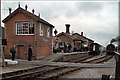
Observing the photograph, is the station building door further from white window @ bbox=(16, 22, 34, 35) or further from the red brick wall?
white window @ bbox=(16, 22, 34, 35)

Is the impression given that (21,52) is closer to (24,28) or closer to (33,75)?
(24,28)

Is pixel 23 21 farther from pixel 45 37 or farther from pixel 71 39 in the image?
pixel 71 39

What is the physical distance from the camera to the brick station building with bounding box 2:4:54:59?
17.1 metres

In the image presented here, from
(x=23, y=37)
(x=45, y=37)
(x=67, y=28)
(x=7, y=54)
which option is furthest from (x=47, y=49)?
(x=67, y=28)

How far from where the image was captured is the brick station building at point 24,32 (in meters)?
17.1

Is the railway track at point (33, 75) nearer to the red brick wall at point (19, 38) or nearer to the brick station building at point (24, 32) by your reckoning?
the brick station building at point (24, 32)

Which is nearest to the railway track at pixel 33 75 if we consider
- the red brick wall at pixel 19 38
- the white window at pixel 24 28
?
the red brick wall at pixel 19 38

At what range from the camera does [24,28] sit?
57.7ft

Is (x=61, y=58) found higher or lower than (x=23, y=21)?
lower

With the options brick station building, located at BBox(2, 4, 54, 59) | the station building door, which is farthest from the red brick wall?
the station building door

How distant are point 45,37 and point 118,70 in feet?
54.4

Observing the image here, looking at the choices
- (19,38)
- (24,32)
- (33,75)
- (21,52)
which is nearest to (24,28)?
(24,32)

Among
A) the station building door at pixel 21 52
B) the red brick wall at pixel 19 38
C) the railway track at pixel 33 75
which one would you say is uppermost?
the red brick wall at pixel 19 38

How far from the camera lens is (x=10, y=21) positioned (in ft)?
59.0
